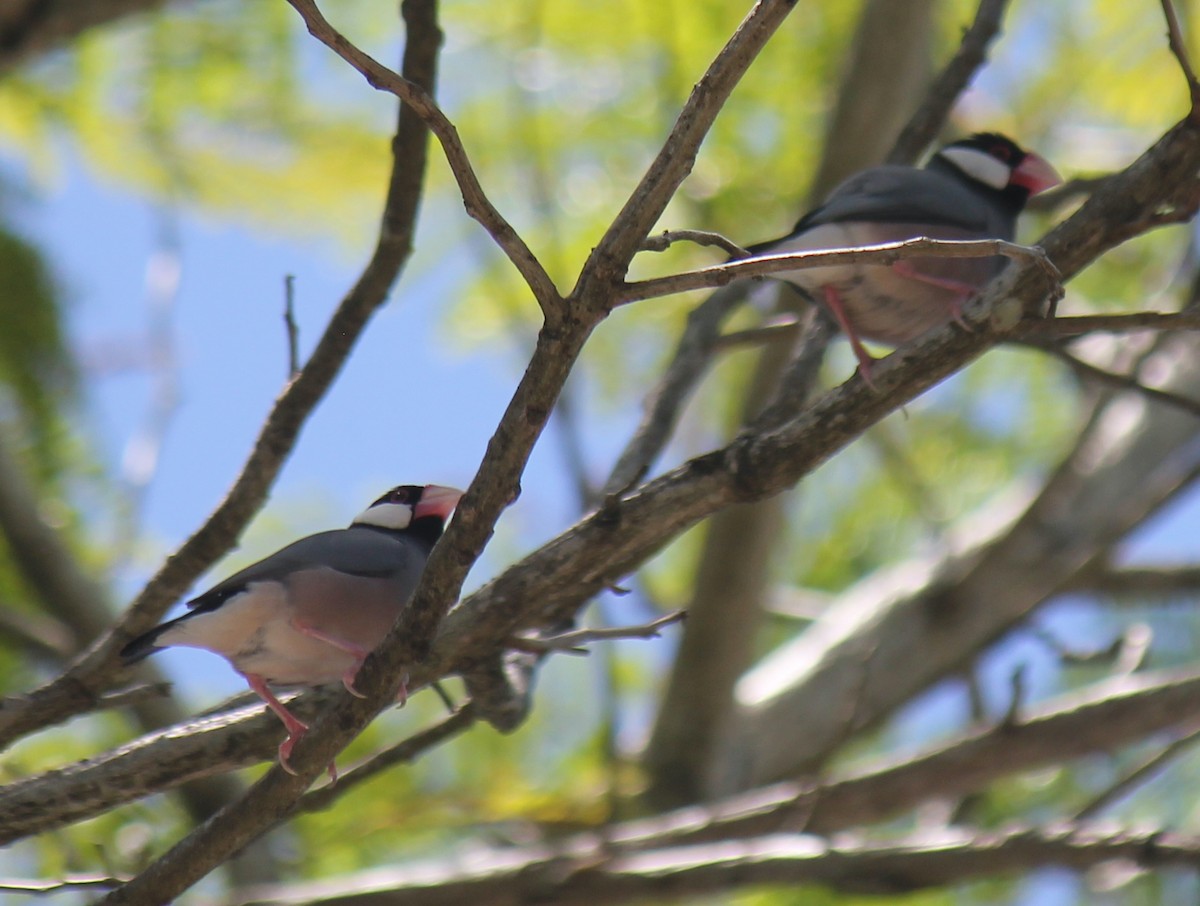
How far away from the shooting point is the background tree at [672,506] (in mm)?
3426

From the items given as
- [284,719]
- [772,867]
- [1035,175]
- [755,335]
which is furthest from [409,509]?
[1035,175]

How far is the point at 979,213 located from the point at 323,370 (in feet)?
7.66

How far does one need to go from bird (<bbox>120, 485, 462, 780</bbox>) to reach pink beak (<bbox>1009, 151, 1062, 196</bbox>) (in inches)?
121

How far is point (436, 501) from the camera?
16.2ft

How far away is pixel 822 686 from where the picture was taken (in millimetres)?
6984

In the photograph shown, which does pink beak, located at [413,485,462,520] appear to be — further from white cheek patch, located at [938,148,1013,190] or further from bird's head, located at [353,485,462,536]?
white cheek patch, located at [938,148,1013,190]

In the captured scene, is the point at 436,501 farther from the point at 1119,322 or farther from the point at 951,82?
the point at 1119,322

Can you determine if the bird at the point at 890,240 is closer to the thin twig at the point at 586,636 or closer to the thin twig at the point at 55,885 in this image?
the thin twig at the point at 586,636

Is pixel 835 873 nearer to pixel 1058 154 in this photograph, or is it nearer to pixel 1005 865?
pixel 1005 865

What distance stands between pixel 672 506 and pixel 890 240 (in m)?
1.70

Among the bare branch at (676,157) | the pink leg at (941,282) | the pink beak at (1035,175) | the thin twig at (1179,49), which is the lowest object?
the bare branch at (676,157)

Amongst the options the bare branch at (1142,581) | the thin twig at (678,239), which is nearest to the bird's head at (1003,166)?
the bare branch at (1142,581)

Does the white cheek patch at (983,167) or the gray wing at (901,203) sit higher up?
the white cheek patch at (983,167)

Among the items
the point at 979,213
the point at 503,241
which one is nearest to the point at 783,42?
the point at 979,213
